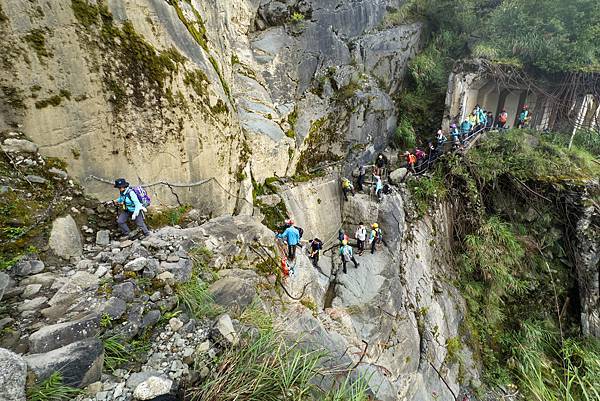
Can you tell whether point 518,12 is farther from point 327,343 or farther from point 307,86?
point 327,343

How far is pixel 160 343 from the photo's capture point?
3018mm

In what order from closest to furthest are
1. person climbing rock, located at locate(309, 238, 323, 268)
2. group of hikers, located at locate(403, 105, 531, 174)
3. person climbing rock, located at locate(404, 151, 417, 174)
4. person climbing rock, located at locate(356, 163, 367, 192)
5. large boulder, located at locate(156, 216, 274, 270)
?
1. large boulder, located at locate(156, 216, 274, 270)
2. person climbing rock, located at locate(309, 238, 323, 268)
3. person climbing rock, located at locate(356, 163, 367, 192)
4. person climbing rock, located at locate(404, 151, 417, 174)
5. group of hikers, located at locate(403, 105, 531, 174)

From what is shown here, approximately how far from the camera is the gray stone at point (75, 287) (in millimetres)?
3088

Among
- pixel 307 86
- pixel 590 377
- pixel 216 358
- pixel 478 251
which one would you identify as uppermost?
pixel 307 86

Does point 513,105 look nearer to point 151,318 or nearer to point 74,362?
point 151,318

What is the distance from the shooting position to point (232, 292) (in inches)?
160

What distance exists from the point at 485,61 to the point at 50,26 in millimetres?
14557

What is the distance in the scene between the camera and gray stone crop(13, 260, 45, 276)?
11.0 feet

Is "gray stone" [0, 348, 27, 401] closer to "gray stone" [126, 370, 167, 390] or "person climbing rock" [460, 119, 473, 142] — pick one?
"gray stone" [126, 370, 167, 390]

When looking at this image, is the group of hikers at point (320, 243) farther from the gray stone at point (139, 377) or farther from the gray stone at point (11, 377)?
the gray stone at point (11, 377)

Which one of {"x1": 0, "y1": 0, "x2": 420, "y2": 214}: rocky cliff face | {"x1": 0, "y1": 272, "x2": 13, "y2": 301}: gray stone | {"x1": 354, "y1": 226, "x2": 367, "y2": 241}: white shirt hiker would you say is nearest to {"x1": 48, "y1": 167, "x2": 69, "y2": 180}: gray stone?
{"x1": 0, "y1": 0, "x2": 420, "y2": 214}: rocky cliff face

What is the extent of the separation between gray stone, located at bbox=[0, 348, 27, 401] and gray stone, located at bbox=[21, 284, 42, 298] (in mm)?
1498

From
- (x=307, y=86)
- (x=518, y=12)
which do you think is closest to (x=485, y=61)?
(x=518, y=12)

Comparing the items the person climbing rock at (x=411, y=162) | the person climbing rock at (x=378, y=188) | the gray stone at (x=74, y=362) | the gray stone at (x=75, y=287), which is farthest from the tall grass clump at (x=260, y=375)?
the person climbing rock at (x=411, y=162)
